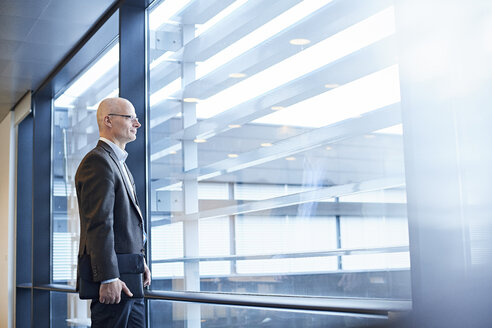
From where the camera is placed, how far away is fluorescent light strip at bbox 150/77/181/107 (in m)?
4.22

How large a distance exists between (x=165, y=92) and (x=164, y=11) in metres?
0.59

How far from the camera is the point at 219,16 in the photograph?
3838mm

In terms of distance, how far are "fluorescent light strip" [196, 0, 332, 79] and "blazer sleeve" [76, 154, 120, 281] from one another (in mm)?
967

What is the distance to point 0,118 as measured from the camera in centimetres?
908

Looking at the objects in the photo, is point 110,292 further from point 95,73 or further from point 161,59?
point 95,73

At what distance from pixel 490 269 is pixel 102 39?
437 centimetres

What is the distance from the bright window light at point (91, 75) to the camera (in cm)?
579

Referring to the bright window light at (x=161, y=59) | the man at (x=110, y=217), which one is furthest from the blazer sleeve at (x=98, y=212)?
the bright window light at (x=161, y=59)

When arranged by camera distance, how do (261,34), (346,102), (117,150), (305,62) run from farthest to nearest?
(261,34) < (117,150) < (305,62) < (346,102)

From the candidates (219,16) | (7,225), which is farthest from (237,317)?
(7,225)

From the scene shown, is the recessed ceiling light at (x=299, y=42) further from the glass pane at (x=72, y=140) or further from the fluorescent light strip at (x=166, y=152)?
the glass pane at (x=72, y=140)

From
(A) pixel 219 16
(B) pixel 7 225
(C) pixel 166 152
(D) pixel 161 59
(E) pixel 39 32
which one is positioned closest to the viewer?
(A) pixel 219 16

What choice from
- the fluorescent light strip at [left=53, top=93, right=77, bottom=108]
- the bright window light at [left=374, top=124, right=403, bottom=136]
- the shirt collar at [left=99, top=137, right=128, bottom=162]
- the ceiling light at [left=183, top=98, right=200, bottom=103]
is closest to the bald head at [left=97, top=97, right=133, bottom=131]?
the shirt collar at [left=99, top=137, right=128, bottom=162]

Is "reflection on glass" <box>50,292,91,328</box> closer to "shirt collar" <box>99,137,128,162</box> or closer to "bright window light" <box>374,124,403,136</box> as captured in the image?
"shirt collar" <box>99,137,128,162</box>
